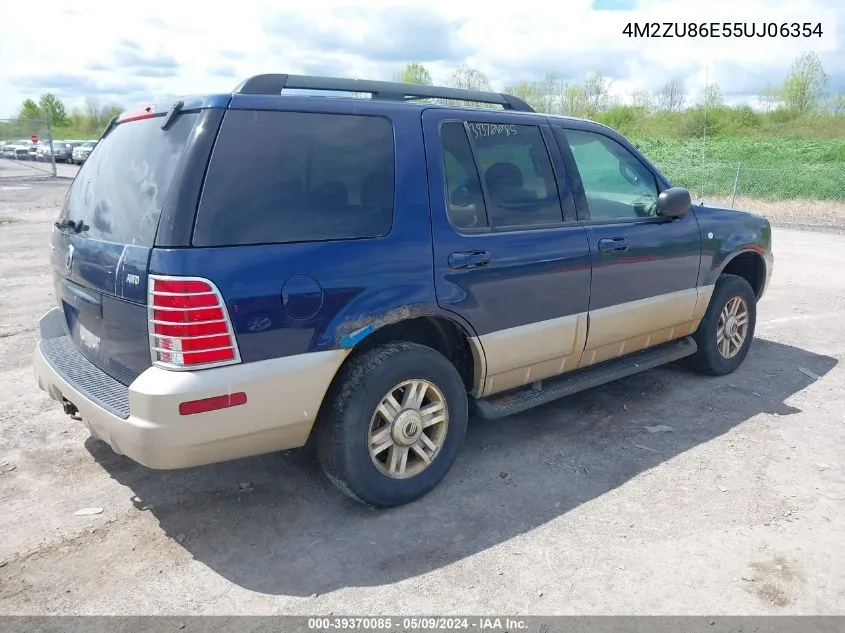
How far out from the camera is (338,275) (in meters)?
3.08

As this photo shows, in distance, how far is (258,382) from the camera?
2.90 m

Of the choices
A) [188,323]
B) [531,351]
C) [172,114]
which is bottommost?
[531,351]

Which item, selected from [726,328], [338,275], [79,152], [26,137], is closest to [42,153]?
[79,152]

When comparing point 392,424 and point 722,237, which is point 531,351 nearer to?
point 392,424

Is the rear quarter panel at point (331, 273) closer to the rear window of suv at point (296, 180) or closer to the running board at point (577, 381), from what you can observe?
the rear window of suv at point (296, 180)

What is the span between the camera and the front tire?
10.5 ft

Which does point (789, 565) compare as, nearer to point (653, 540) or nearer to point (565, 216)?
point (653, 540)

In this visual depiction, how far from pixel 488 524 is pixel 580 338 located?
1.39 metres

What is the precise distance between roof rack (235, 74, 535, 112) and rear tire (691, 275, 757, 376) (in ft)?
7.07

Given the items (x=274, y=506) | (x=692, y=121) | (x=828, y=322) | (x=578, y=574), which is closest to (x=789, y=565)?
(x=578, y=574)

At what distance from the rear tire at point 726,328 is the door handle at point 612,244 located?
4.37ft

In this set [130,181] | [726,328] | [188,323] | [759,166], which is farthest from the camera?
[759,166]

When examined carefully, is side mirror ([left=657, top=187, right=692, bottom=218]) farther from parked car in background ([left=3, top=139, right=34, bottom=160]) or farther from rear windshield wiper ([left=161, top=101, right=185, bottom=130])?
parked car in background ([left=3, top=139, right=34, bottom=160])

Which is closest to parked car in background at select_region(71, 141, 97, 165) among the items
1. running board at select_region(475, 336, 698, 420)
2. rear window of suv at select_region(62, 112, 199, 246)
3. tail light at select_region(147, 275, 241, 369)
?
rear window of suv at select_region(62, 112, 199, 246)
